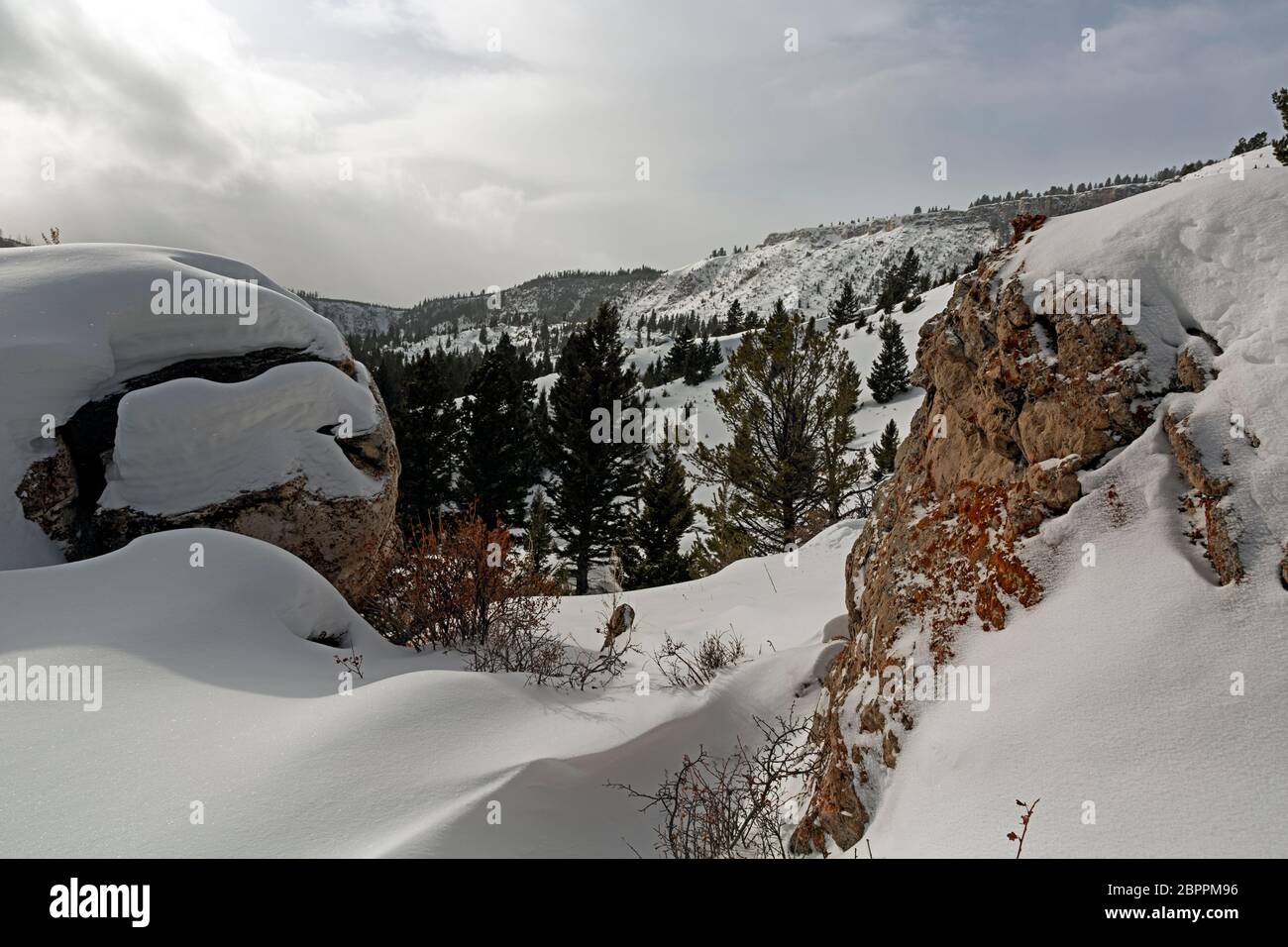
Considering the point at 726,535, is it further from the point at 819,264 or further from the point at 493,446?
the point at 819,264

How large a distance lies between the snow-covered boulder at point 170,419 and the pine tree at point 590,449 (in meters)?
12.4

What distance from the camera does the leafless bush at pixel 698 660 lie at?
5.18 m

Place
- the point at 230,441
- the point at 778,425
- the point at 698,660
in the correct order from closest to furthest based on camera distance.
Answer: the point at 698,660
the point at 230,441
the point at 778,425

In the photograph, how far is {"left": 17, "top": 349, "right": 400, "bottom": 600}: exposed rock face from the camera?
640 cm

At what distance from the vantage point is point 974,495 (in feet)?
12.0

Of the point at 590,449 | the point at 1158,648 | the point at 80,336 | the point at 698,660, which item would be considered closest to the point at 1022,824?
the point at 1158,648

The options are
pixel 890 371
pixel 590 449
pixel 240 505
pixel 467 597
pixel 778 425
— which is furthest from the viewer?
pixel 890 371

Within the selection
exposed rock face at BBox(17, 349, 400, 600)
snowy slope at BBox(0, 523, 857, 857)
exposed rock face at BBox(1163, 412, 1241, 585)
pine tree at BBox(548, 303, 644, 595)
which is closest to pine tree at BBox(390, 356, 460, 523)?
pine tree at BBox(548, 303, 644, 595)

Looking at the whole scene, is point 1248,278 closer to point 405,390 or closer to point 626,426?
point 626,426

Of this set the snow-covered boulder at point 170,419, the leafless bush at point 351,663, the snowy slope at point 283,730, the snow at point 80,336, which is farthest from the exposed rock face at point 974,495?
the snow at point 80,336

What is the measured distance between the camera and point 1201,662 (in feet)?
7.23

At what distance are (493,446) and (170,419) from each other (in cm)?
1669

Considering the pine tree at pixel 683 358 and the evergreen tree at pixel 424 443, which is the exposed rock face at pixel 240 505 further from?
the pine tree at pixel 683 358
